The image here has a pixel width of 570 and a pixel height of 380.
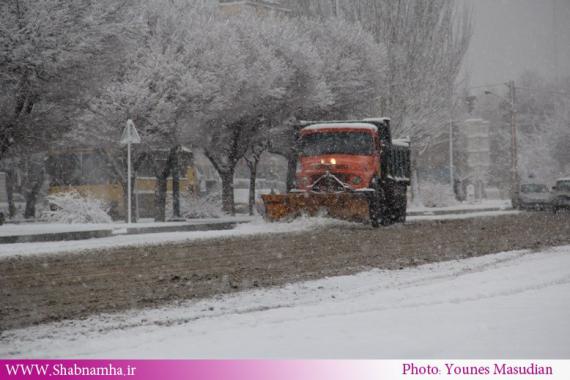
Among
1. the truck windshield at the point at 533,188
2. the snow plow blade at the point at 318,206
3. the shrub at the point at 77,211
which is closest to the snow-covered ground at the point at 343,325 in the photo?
the snow plow blade at the point at 318,206

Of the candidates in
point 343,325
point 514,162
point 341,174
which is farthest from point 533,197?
point 343,325

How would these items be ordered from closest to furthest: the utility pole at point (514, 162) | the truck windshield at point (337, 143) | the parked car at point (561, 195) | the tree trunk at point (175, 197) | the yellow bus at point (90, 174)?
the truck windshield at point (337, 143) < the tree trunk at point (175, 197) < the yellow bus at point (90, 174) < the parked car at point (561, 195) < the utility pole at point (514, 162)

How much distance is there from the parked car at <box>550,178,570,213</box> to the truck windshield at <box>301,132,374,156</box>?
62.6ft

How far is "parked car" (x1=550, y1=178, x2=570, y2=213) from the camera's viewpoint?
41906 mm

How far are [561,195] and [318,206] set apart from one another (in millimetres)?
20865

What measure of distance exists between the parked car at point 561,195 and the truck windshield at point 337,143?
751 inches

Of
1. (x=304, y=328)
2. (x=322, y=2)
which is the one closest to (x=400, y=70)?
(x=322, y=2)

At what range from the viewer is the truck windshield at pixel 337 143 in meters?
26.0

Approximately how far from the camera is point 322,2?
48.6 m

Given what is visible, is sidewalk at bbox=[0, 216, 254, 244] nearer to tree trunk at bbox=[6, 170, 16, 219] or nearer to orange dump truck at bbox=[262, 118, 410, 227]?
orange dump truck at bbox=[262, 118, 410, 227]

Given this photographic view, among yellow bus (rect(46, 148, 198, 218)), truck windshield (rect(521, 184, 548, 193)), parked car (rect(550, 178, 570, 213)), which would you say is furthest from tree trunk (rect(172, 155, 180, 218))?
truck windshield (rect(521, 184, 548, 193))

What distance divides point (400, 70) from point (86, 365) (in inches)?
1666

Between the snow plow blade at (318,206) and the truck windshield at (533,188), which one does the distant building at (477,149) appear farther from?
the snow plow blade at (318,206)

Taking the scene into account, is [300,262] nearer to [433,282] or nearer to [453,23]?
[433,282]
